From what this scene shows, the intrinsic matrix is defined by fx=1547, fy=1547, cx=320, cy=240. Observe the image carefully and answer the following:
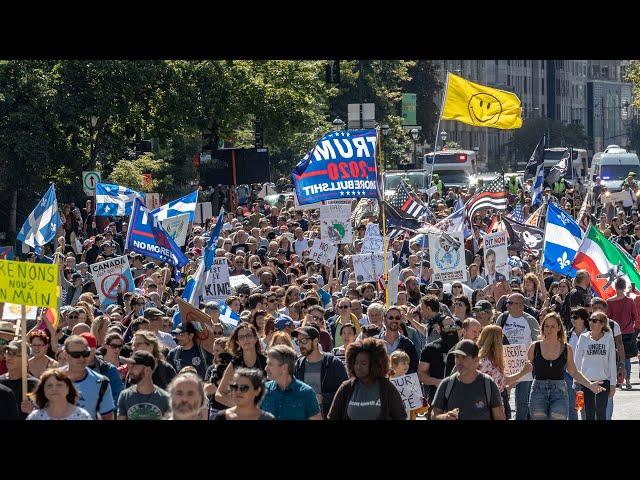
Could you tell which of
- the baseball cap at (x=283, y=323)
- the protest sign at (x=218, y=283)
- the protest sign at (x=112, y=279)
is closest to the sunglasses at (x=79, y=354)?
the baseball cap at (x=283, y=323)

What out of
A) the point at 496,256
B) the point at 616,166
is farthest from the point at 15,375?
the point at 616,166

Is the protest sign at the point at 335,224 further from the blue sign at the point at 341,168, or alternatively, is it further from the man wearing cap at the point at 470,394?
the man wearing cap at the point at 470,394

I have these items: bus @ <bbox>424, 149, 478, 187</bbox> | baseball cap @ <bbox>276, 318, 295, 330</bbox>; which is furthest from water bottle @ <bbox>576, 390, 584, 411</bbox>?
bus @ <bbox>424, 149, 478, 187</bbox>

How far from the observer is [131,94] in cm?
3719

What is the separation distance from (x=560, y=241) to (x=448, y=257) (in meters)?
1.89

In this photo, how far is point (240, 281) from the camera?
18.6 meters

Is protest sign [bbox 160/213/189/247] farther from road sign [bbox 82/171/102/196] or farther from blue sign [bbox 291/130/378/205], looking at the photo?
road sign [bbox 82/171/102/196]

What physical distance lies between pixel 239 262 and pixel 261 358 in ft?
29.5

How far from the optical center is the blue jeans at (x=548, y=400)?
448 inches

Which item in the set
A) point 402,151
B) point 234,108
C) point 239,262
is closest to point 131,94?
point 234,108

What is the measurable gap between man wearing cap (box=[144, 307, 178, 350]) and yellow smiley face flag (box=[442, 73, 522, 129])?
9754 millimetres

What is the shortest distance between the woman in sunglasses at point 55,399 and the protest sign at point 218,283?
8600 millimetres

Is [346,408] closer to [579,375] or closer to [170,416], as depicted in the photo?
[170,416]
